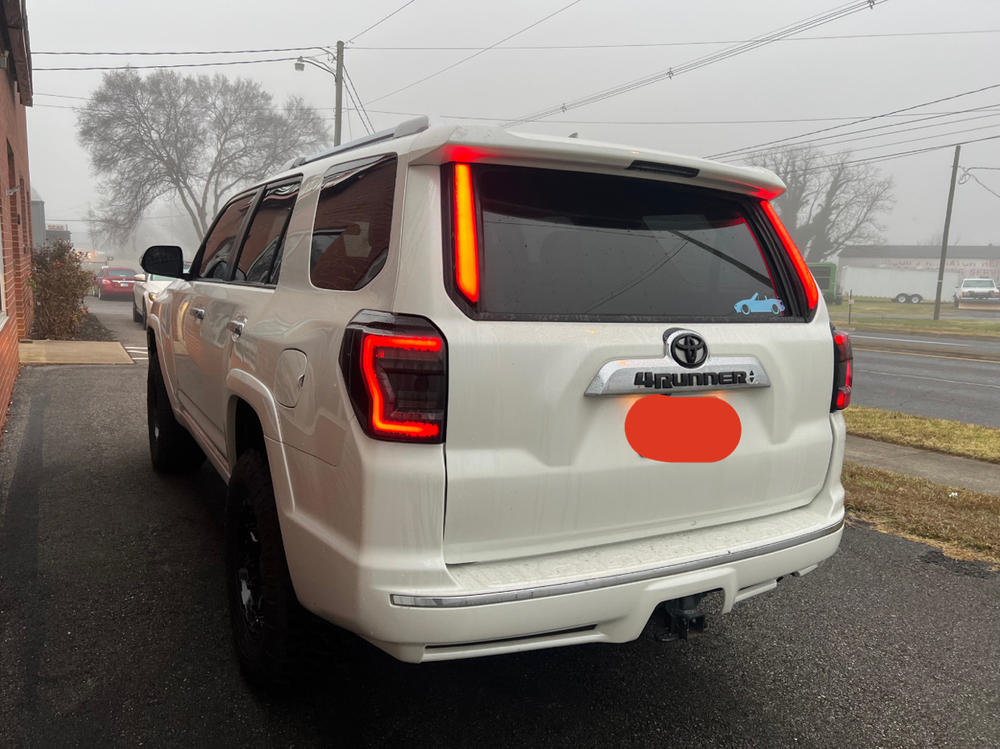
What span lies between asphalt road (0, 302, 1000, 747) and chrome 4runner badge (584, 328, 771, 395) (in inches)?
46.1

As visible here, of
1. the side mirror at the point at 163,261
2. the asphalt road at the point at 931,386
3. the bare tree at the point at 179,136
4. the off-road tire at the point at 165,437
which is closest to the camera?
the side mirror at the point at 163,261

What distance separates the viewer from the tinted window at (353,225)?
210cm

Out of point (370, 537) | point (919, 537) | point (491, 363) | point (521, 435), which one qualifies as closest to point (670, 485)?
point (521, 435)

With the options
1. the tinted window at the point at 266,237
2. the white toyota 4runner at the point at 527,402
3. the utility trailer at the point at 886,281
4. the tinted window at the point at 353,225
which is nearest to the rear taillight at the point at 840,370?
the white toyota 4runner at the point at 527,402

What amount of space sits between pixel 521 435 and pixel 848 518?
3475mm

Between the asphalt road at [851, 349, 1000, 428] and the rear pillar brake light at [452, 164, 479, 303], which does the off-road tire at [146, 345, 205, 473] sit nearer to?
the rear pillar brake light at [452, 164, 479, 303]

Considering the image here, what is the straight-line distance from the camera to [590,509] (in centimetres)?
203

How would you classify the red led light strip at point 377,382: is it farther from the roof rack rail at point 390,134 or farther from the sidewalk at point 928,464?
the sidewalk at point 928,464

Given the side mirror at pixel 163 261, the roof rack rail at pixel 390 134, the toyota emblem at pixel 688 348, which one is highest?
the roof rack rail at pixel 390 134

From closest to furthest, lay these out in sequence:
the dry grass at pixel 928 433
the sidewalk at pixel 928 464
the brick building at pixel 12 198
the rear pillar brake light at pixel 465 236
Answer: the rear pillar brake light at pixel 465 236
the sidewalk at pixel 928 464
the dry grass at pixel 928 433
the brick building at pixel 12 198

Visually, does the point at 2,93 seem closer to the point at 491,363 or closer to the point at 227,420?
the point at 227,420

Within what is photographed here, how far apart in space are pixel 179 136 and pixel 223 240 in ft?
158

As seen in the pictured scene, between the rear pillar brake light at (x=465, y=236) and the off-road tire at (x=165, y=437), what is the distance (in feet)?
11.1

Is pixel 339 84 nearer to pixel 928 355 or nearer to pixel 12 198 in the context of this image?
pixel 12 198
